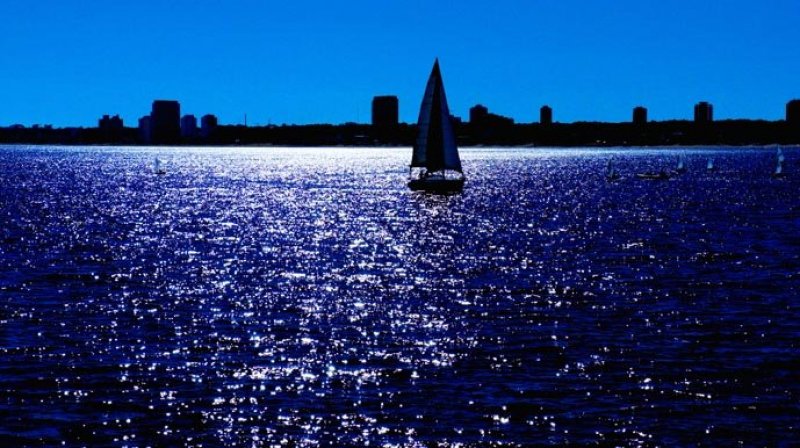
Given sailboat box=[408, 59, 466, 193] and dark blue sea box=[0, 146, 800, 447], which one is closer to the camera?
dark blue sea box=[0, 146, 800, 447]

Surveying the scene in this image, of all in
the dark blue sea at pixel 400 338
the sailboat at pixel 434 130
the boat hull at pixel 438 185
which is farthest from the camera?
the boat hull at pixel 438 185

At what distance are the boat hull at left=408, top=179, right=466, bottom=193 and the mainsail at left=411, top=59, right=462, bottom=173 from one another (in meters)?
2.55

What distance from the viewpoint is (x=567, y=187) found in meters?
181

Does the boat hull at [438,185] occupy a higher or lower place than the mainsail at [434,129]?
lower

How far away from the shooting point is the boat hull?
133 metres

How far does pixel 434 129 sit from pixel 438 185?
334 inches

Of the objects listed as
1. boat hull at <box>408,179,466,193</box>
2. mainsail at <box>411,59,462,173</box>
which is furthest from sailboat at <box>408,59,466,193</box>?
boat hull at <box>408,179,466,193</box>

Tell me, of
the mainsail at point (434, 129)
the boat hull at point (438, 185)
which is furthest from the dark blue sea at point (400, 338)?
the boat hull at point (438, 185)

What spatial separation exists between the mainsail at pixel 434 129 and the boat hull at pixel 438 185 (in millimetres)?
2554

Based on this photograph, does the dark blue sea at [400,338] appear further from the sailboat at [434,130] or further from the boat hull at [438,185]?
the boat hull at [438,185]

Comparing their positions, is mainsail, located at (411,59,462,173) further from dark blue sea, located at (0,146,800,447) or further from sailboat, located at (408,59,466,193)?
dark blue sea, located at (0,146,800,447)

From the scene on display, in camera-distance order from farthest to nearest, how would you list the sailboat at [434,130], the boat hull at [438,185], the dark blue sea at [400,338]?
the boat hull at [438,185]
the sailboat at [434,130]
the dark blue sea at [400,338]

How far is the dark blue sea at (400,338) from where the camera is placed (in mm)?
28328

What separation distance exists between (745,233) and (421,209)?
39034 mm
